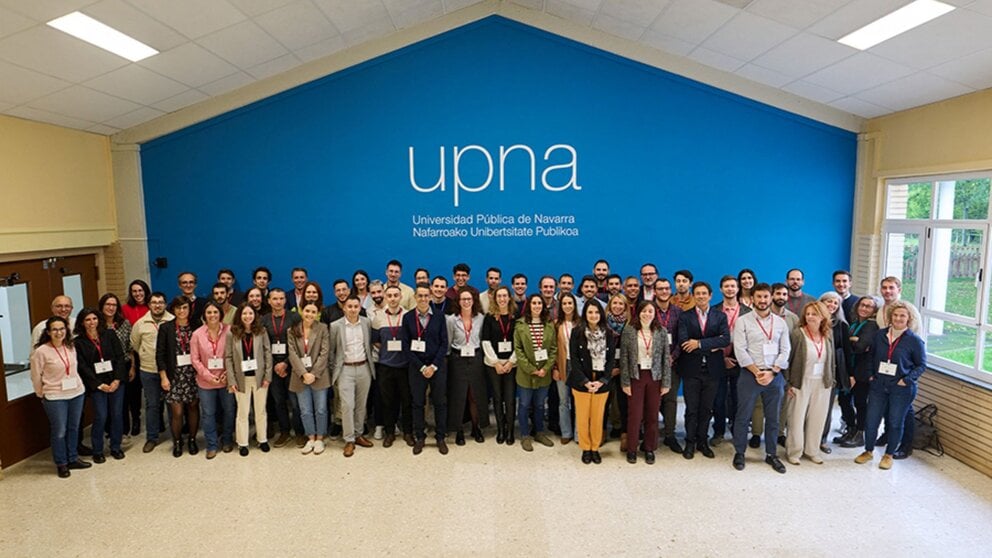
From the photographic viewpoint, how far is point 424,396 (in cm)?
521

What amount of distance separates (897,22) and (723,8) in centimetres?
132

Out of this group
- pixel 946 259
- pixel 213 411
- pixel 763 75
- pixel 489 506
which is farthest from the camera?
pixel 763 75

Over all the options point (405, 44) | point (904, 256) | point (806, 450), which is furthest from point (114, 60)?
point (904, 256)

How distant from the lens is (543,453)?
5113 millimetres

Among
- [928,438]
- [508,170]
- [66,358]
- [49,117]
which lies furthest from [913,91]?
[49,117]

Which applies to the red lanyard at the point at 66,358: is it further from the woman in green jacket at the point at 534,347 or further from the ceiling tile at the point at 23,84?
the woman in green jacket at the point at 534,347

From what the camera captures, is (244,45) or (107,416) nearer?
(107,416)

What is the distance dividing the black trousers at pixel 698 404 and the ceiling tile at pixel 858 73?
3254 mm

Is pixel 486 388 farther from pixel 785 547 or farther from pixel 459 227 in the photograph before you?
pixel 785 547

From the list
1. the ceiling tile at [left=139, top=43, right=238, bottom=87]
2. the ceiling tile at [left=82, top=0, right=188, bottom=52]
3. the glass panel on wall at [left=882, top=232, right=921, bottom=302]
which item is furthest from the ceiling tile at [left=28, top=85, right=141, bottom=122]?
the glass panel on wall at [left=882, top=232, right=921, bottom=302]

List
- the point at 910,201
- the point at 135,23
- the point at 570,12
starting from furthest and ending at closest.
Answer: the point at 570,12 < the point at 910,201 < the point at 135,23

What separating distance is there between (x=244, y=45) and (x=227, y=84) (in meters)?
1.03

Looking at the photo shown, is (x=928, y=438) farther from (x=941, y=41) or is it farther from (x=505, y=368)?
(x=505, y=368)

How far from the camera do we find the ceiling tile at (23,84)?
459 centimetres
